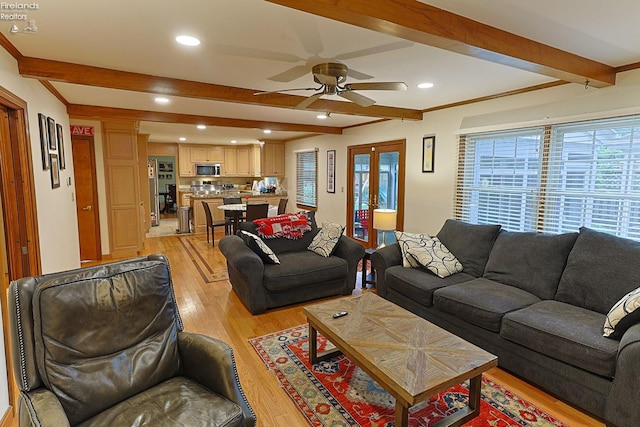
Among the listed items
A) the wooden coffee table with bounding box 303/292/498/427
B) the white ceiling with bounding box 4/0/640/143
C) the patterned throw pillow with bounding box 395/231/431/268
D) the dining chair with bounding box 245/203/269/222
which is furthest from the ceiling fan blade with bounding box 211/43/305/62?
the dining chair with bounding box 245/203/269/222

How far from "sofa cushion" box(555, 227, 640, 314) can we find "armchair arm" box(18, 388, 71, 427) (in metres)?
3.18

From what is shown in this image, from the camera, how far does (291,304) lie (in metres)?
3.72

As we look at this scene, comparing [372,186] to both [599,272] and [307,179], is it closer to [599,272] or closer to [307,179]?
[307,179]

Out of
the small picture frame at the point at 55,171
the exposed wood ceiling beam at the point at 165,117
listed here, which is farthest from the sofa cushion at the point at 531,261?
the small picture frame at the point at 55,171

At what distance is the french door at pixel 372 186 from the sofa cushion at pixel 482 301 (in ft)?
6.51

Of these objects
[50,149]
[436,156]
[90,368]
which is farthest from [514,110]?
[50,149]

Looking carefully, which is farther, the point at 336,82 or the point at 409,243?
the point at 409,243

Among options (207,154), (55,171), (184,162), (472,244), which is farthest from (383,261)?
(184,162)

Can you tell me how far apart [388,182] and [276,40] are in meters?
3.65

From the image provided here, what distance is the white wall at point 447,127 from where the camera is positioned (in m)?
3.00

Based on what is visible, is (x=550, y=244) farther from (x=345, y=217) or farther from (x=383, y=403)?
(x=345, y=217)

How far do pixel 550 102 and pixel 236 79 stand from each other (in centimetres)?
310

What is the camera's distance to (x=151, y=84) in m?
3.12

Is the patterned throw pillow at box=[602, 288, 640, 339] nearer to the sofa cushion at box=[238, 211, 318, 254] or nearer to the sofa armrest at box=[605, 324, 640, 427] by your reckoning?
the sofa armrest at box=[605, 324, 640, 427]
